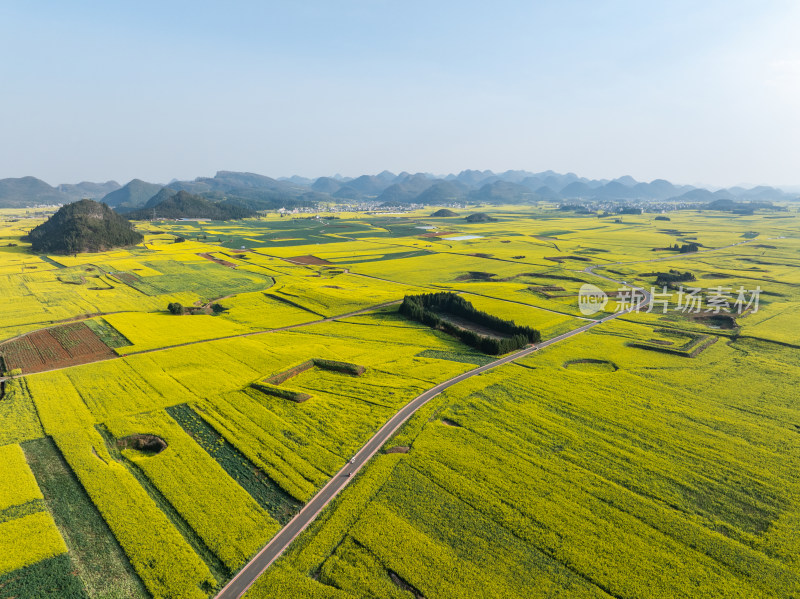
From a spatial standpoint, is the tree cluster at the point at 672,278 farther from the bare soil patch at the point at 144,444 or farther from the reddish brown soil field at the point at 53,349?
the reddish brown soil field at the point at 53,349

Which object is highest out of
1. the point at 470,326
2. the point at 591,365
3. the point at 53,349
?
the point at 53,349

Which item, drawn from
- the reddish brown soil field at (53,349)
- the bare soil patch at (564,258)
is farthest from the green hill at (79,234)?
the bare soil patch at (564,258)

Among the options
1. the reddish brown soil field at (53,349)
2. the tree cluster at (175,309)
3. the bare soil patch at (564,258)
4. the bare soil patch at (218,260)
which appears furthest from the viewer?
the bare soil patch at (564,258)

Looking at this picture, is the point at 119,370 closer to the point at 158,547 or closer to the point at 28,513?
the point at 28,513

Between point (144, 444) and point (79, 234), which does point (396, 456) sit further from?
point (79, 234)

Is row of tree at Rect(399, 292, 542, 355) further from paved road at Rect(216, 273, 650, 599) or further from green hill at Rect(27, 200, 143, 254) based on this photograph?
green hill at Rect(27, 200, 143, 254)

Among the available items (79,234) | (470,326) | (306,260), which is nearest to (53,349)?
(470,326)

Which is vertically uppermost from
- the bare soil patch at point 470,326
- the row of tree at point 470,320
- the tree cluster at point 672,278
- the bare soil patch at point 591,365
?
the tree cluster at point 672,278
